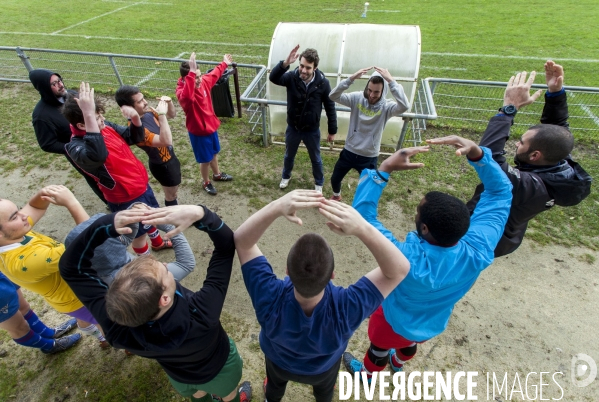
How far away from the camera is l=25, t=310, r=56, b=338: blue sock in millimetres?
3090

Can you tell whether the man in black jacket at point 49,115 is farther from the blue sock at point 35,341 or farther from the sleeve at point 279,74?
the sleeve at point 279,74

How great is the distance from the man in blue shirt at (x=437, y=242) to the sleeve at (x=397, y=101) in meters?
1.89

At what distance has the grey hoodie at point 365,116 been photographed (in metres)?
4.19

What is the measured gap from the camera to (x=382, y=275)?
5.96 ft

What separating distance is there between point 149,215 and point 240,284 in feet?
8.18

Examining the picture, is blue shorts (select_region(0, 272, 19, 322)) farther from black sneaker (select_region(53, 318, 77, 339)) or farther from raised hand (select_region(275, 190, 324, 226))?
raised hand (select_region(275, 190, 324, 226))

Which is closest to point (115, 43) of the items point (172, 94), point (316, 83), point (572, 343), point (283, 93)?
point (172, 94)

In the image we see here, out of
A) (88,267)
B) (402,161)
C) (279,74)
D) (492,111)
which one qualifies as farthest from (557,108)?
(492,111)

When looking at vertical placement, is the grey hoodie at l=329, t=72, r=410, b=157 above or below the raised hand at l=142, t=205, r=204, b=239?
below

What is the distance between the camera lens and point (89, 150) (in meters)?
2.81

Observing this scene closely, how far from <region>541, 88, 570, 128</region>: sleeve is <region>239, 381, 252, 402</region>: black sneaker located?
3792 millimetres

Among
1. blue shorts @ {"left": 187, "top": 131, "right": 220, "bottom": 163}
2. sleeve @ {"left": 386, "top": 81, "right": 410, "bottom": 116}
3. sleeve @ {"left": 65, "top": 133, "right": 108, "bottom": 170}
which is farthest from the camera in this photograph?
blue shorts @ {"left": 187, "top": 131, "right": 220, "bottom": 163}

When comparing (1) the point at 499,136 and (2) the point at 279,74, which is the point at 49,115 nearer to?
(2) the point at 279,74

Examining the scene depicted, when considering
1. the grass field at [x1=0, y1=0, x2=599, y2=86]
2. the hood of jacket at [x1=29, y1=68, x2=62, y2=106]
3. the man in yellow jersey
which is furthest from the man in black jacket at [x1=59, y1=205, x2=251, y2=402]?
the grass field at [x1=0, y1=0, x2=599, y2=86]
